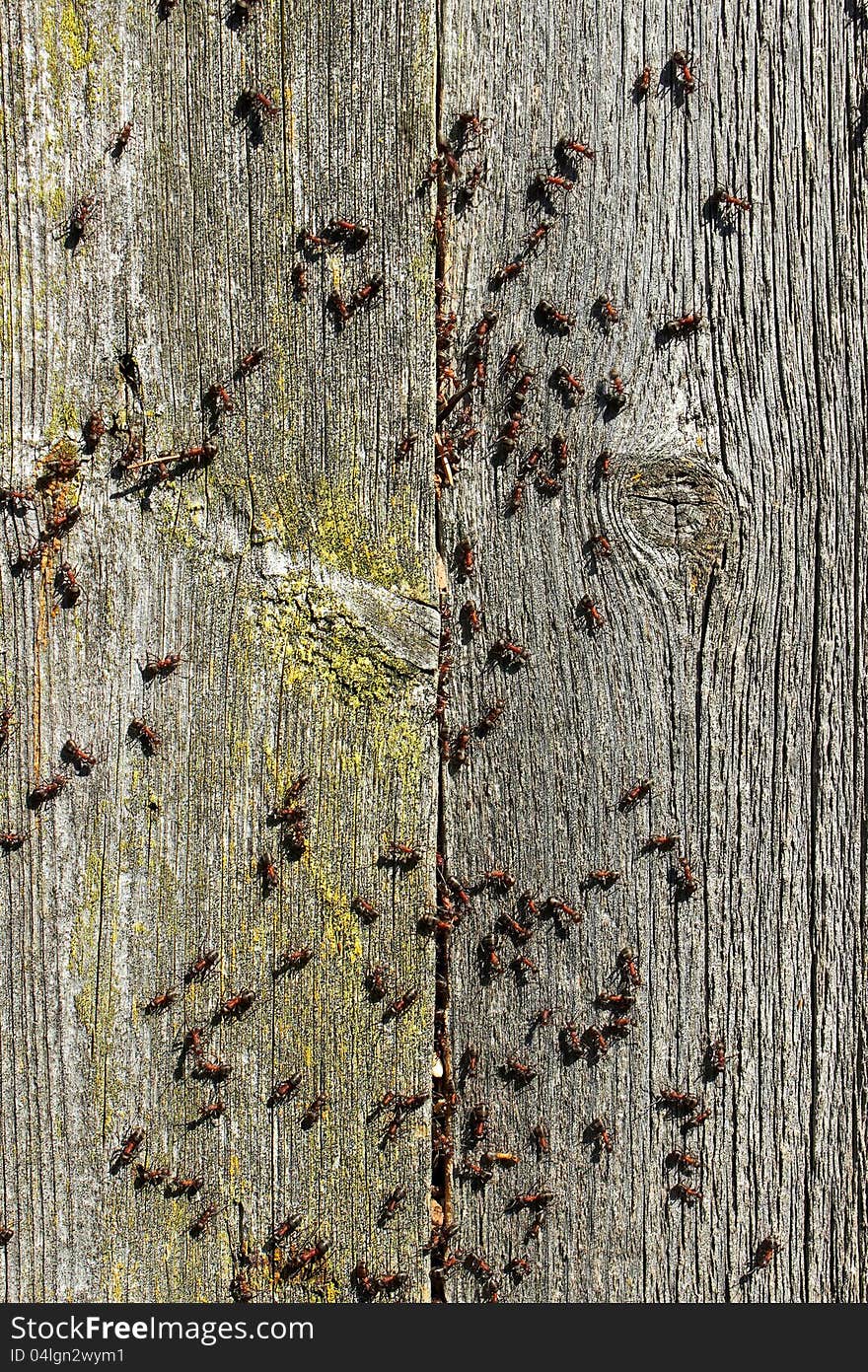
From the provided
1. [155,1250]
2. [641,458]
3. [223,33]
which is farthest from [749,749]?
[223,33]

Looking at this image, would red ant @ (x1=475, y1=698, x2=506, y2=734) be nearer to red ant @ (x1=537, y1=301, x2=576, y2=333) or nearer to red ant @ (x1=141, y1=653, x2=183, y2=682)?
red ant @ (x1=141, y1=653, x2=183, y2=682)

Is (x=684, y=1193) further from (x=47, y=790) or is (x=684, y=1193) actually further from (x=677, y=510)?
(x=47, y=790)

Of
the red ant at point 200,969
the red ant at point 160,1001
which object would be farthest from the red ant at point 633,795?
the red ant at point 160,1001

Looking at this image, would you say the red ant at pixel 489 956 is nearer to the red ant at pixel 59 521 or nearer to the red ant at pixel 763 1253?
the red ant at pixel 763 1253

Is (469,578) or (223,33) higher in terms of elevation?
(223,33)

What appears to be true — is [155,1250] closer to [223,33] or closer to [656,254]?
[656,254]

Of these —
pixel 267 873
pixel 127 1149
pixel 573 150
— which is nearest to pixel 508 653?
pixel 267 873
